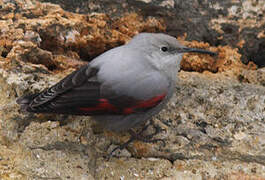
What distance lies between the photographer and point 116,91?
2.70m

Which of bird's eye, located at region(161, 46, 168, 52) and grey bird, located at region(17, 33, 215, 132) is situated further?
bird's eye, located at region(161, 46, 168, 52)

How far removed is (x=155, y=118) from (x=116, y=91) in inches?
21.1

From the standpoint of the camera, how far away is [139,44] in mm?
2982

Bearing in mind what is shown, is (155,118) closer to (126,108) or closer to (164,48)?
(126,108)

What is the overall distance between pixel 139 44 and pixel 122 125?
2.17 feet

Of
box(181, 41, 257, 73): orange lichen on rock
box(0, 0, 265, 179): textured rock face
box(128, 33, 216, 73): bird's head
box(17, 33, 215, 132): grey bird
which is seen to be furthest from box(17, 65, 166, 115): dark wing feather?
box(181, 41, 257, 73): orange lichen on rock

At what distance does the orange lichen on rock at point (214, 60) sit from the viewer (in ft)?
11.0

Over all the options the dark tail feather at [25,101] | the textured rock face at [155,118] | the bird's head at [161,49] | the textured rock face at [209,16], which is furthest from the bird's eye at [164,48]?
the dark tail feather at [25,101]

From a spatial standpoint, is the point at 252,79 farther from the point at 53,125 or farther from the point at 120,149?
the point at 53,125

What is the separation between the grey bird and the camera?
8.92ft

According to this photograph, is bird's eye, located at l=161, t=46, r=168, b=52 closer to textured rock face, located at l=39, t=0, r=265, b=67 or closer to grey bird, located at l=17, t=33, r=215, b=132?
grey bird, located at l=17, t=33, r=215, b=132

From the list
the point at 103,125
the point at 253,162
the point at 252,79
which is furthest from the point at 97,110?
the point at 252,79

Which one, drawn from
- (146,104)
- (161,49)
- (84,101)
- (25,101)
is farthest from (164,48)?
(25,101)

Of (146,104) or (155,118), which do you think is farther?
(155,118)
